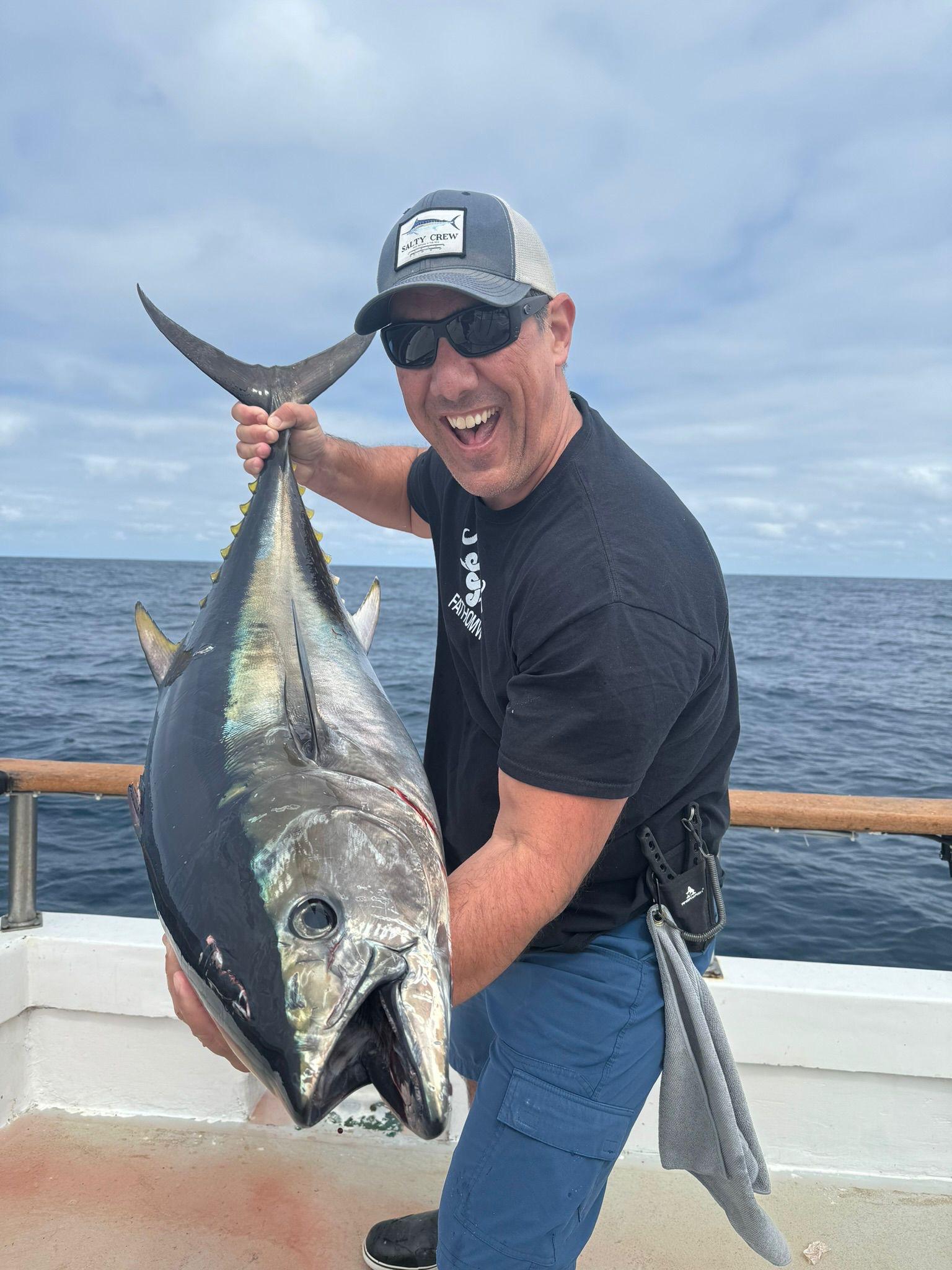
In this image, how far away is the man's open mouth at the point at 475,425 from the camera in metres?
1.66

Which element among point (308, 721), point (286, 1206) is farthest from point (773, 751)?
point (308, 721)

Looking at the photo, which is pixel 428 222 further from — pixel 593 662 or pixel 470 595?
pixel 593 662

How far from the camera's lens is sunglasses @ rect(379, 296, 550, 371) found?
1599 millimetres

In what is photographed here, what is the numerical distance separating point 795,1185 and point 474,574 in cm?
207

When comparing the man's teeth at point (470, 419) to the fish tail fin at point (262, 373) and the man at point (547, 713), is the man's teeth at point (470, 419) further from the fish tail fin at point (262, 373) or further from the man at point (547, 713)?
the fish tail fin at point (262, 373)

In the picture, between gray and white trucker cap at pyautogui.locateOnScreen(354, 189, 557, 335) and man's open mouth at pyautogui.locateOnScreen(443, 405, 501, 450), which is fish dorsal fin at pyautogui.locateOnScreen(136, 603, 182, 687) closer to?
man's open mouth at pyautogui.locateOnScreen(443, 405, 501, 450)

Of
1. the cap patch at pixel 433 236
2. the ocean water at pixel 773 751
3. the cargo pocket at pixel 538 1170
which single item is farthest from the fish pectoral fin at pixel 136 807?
the ocean water at pixel 773 751

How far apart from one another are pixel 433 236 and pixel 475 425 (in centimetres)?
35

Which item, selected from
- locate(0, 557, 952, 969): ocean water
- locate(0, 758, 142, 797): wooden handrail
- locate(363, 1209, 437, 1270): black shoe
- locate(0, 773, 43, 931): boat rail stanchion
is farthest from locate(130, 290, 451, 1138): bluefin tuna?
locate(0, 557, 952, 969): ocean water

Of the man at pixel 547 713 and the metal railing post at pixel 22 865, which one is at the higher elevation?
the man at pixel 547 713

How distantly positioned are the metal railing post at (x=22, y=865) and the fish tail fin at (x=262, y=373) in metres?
1.42

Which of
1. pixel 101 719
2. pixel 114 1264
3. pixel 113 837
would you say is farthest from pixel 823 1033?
pixel 101 719

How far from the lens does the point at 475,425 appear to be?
1690 mm

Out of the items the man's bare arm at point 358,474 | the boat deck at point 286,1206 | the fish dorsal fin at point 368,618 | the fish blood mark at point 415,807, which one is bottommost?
the boat deck at point 286,1206
